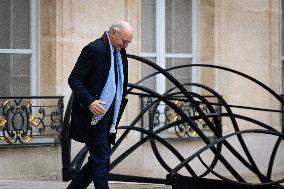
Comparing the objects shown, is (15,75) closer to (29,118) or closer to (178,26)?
(29,118)

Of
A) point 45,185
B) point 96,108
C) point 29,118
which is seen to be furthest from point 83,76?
point 29,118

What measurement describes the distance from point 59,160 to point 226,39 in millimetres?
3274

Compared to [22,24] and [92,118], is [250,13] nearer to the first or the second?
[22,24]

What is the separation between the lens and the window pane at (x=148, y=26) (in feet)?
41.0

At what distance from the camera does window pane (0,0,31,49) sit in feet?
36.3

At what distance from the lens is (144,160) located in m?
12.0

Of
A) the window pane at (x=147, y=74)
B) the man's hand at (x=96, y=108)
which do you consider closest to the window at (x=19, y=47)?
the window pane at (x=147, y=74)

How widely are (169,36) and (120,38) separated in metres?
5.78

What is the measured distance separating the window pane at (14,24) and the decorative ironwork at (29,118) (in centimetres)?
73

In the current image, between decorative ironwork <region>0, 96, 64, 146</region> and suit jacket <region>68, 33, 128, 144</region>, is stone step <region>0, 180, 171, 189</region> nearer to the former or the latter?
decorative ironwork <region>0, 96, 64, 146</region>

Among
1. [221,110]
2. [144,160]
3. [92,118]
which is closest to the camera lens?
[92,118]

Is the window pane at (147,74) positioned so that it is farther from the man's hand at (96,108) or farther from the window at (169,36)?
the man's hand at (96,108)

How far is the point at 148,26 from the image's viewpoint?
12.6m

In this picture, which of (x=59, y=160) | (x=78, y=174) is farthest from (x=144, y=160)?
(x=78, y=174)
